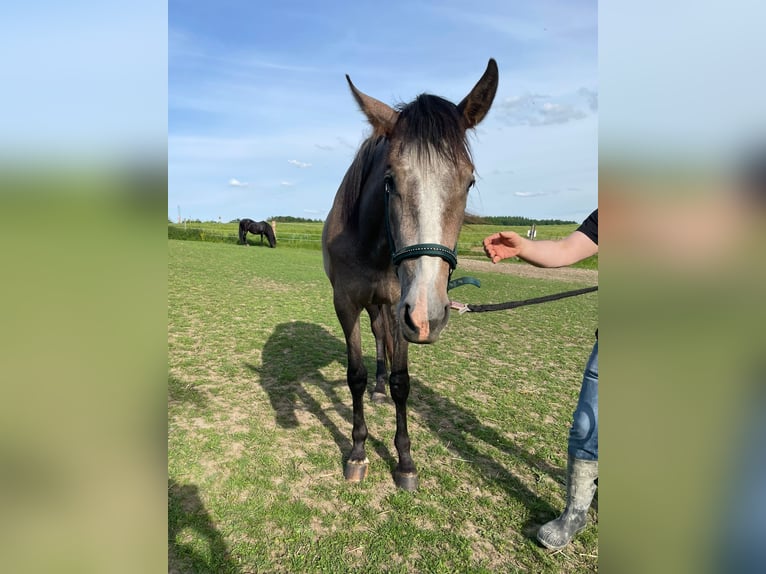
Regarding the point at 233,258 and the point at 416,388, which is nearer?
the point at 416,388

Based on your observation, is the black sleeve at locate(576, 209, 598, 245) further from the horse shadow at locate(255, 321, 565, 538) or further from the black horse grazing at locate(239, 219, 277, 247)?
the black horse grazing at locate(239, 219, 277, 247)

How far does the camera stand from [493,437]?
403 cm

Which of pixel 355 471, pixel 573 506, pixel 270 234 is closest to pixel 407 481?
pixel 355 471

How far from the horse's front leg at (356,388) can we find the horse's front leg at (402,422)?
0.28 metres

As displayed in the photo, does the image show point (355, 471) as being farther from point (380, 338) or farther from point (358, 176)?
point (358, 176)

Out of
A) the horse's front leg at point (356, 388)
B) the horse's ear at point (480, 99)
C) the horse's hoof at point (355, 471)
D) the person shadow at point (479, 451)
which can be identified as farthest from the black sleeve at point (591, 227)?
the horse's hoof at point (355, 471)

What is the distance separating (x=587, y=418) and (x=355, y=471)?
1.82m

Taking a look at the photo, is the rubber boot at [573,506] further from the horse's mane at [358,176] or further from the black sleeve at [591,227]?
the horse's mane at [358,176]

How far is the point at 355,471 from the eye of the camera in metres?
3.30
